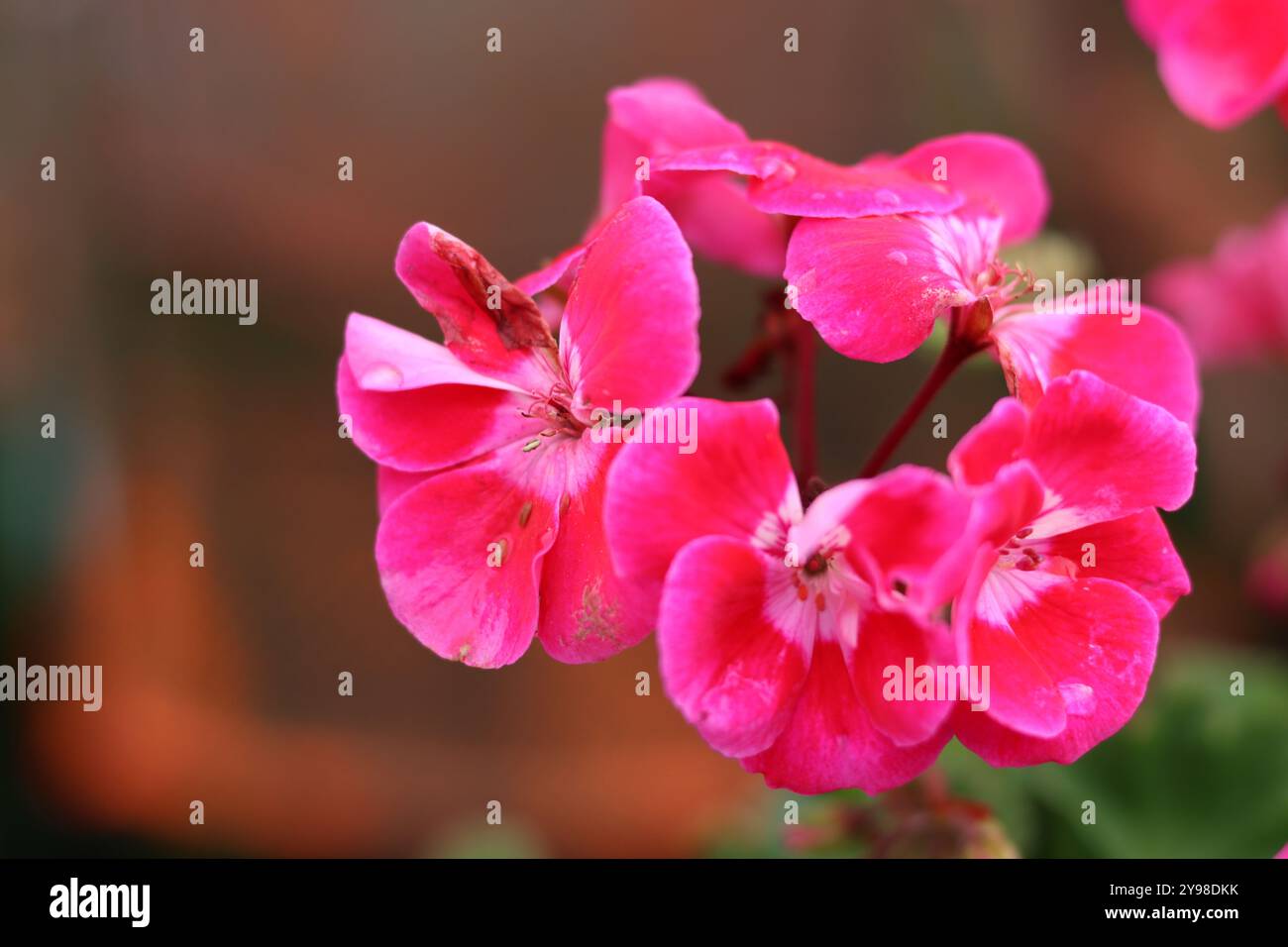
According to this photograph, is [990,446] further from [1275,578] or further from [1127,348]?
[1275,578]

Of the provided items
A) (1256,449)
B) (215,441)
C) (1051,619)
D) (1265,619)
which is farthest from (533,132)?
(1051,619)

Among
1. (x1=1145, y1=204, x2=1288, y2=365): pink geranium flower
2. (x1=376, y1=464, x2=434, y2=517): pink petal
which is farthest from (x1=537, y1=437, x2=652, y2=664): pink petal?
(x1=1145, y1=204, x2=1288, y2=365): pink geranium flower

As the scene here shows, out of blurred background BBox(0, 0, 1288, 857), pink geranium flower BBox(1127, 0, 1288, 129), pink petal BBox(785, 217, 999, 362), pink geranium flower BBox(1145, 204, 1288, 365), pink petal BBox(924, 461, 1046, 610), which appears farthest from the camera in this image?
blurred background BBox(0, 0, 1288, 857)

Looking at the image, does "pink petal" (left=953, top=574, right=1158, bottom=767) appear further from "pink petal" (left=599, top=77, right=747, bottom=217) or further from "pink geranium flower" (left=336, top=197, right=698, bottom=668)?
"pink petal" (left=599, top=77, right=747, bottom=217)

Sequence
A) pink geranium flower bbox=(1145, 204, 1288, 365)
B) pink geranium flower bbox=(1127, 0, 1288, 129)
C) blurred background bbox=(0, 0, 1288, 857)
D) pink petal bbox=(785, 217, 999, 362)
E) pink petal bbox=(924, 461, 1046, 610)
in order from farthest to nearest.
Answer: blurred background bbox=(0, 0, 1288, 857)
pink geranium flower bbox=(1145, 204, 1288, 365)
pink geranium flower bbox=(1127, 0, 1288, 129)
pink petal bbox=(785, 217, 999, 362)
pink petal bbox=(924, 461, 1046, 610)

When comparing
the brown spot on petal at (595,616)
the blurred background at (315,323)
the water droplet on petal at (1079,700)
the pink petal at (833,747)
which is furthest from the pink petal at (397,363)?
the blurred background at (315,323)

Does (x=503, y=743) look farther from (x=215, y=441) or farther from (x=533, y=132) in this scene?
(x=533, y=132)

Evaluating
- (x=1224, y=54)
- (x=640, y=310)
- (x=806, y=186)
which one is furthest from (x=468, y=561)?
(x=1224, y=54)
